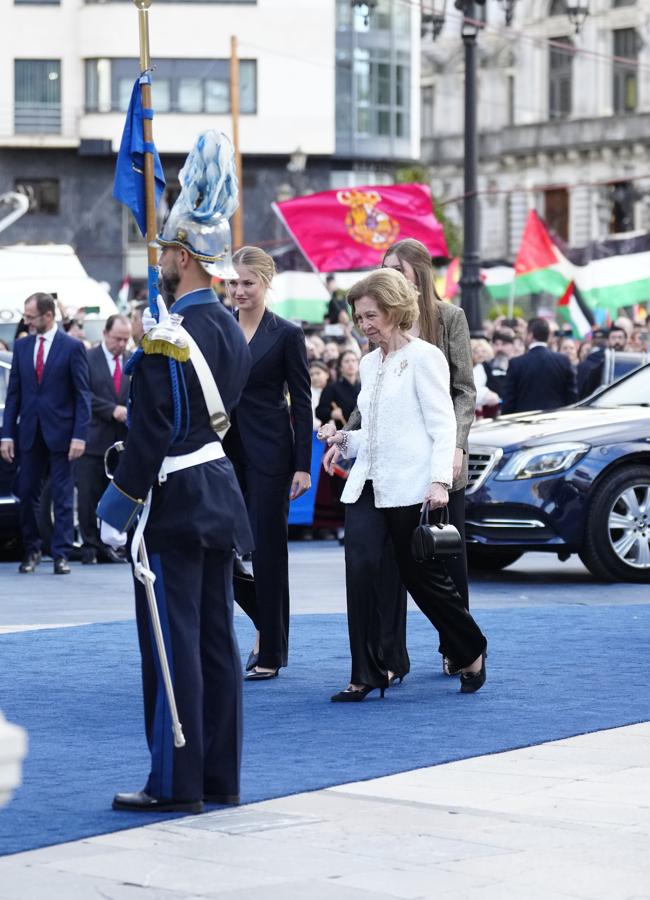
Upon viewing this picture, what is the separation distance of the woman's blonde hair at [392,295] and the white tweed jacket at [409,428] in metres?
0.15

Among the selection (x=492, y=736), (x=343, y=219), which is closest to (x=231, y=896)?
(x=492, y=736)

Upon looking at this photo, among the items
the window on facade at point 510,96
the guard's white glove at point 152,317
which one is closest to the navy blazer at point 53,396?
the guard's white glove at point 152,317

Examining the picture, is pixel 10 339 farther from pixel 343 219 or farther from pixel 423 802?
pixel 423 802

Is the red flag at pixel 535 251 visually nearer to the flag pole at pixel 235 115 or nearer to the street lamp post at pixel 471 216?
the street lamp post at pixel 471 216

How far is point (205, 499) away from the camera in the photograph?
6.27m

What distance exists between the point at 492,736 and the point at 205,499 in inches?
71.8

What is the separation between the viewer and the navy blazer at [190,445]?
6.12 metres

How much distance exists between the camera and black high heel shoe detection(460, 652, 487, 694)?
863 centimetres

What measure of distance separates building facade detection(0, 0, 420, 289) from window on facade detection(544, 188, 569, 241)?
29.1 m

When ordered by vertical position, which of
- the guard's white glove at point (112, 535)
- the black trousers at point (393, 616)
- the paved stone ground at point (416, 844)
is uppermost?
the guard's white glove at point (112, 535)

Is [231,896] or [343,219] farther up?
[343,219]

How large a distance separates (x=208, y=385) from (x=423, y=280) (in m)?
2.80

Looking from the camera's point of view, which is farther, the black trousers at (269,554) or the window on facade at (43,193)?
the window on facade at (43,193)

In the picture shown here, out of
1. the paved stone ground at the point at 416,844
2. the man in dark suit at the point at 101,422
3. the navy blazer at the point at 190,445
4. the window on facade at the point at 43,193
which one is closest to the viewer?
the paved stone ground at the point at 416,844
